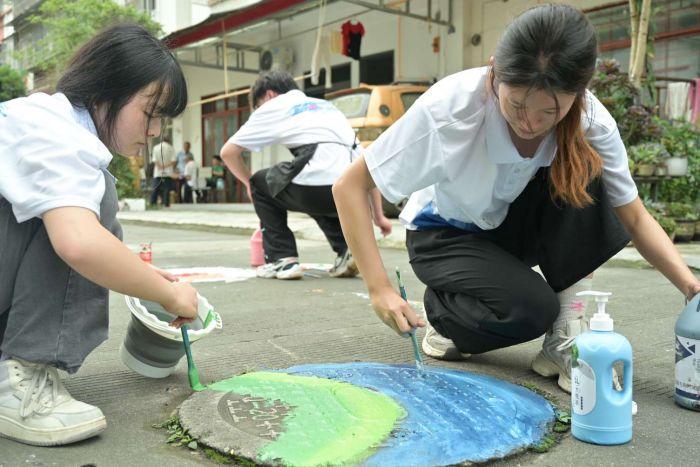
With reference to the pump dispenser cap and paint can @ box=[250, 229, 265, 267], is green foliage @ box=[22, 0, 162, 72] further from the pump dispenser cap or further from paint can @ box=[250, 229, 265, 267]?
the pump dispenser cap

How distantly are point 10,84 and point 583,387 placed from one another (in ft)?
70.7

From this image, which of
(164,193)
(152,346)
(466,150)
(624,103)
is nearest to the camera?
(466,150)

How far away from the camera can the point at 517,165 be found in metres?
1.85

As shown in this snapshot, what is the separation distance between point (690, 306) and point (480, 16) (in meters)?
8.51

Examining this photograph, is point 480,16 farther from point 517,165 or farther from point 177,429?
point 177,429

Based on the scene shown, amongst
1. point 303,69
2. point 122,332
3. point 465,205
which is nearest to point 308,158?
point 122,332

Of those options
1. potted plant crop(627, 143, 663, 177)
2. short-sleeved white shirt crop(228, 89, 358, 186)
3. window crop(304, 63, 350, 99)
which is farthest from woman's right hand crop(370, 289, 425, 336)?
window crop(304, 63, 350, 99)

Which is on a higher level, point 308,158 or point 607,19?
point 607,19

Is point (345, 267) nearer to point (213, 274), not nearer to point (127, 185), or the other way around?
point (213, 274)

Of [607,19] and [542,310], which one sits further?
[607,19]

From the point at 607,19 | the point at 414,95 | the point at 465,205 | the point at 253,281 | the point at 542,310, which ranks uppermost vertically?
the point at 607,19

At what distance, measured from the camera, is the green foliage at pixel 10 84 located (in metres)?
19.2

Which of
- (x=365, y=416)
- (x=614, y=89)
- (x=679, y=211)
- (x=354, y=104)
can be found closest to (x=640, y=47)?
(x=614, y=89)

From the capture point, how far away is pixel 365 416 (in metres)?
1.65
